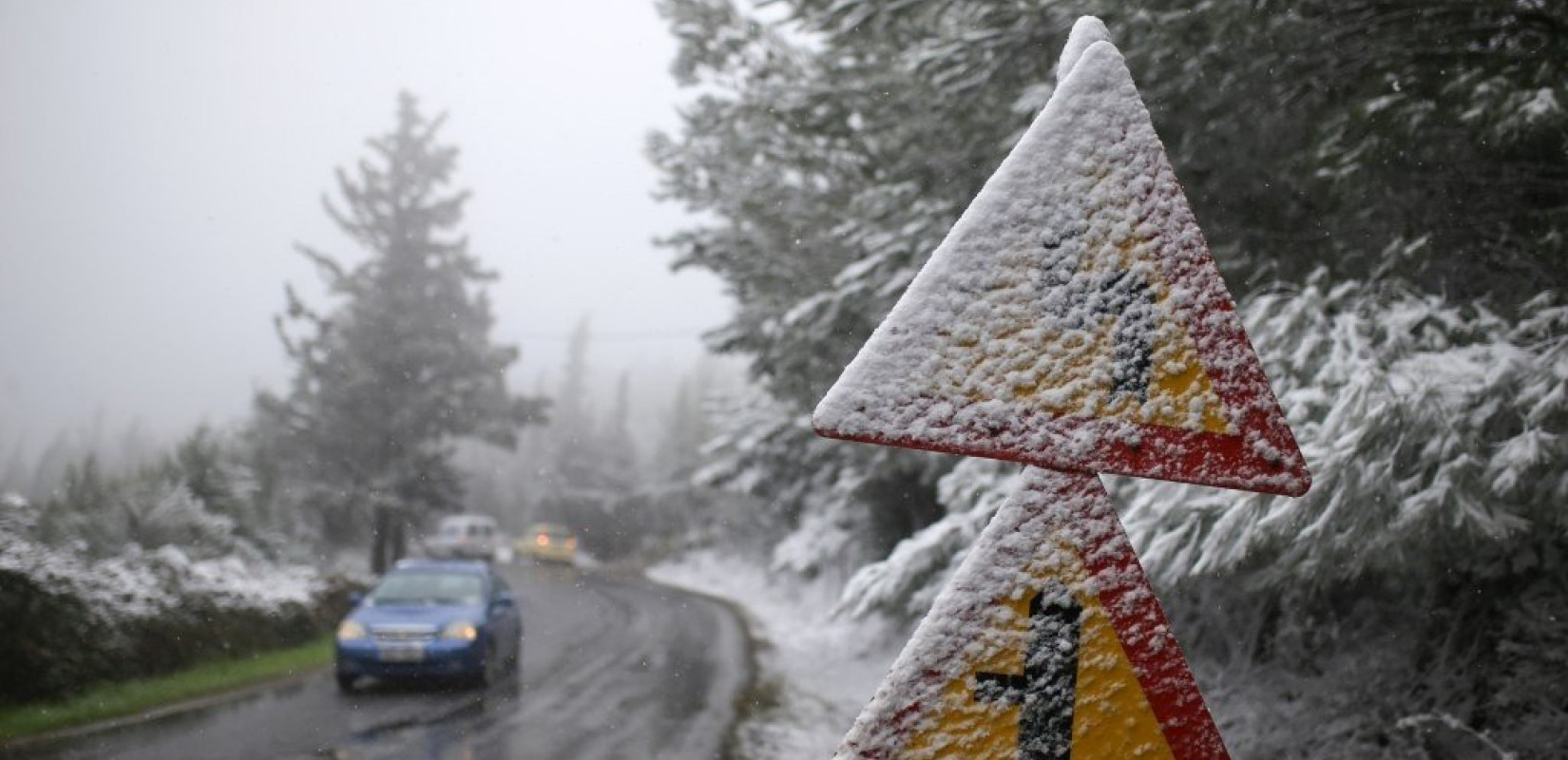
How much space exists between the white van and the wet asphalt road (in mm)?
17451

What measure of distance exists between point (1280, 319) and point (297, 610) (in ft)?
45.2

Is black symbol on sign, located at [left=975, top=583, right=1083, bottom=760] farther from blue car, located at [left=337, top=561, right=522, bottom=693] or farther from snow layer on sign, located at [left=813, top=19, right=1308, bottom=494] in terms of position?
blue car, located at [left=337, top=561, right=522, bottom=693]

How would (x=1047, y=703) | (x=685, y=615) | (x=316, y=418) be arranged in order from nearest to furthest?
1. (x=1047, y=703)
2. (x=685, y=615)
3. (x=316, y=418)

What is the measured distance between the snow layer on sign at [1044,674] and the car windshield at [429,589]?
10891 millimetres

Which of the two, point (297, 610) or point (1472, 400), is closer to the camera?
point (1472, 400)

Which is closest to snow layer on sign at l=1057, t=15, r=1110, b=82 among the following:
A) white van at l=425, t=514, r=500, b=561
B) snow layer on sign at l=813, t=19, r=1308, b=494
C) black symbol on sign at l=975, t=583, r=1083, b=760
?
snow layer on sign at l=813, t=19, r=1308, b=494

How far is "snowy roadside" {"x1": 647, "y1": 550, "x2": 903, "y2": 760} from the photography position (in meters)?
8.96

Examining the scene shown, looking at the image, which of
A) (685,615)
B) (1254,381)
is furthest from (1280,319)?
(685,615)

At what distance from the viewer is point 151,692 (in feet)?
31.7

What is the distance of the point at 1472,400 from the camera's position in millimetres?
4473

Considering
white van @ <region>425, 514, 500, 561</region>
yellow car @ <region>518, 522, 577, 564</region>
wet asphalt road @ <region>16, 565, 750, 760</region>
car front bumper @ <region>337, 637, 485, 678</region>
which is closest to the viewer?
wet asphalt road @ <region>16, 565, 750, 760</region>

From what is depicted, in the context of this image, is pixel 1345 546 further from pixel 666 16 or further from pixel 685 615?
pixel 685 615

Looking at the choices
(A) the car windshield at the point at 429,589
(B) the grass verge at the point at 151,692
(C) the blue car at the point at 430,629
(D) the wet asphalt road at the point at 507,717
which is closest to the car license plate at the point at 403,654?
(C) the blue car at the point at 430,629

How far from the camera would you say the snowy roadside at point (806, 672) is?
896 centimetres
